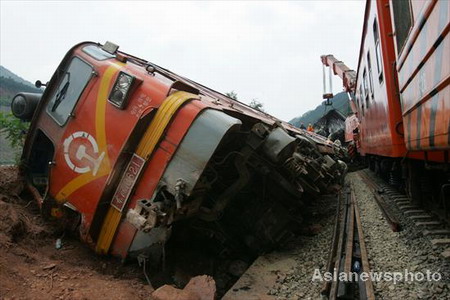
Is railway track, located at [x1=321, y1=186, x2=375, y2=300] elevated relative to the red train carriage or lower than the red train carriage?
lower

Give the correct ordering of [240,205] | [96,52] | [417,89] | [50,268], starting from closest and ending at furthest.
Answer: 1. [417,89]
2. [50,268]
3. [96,52]
4. [240,205]

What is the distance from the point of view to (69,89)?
4.11 meters

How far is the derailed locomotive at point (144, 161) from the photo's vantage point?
3.29 meters

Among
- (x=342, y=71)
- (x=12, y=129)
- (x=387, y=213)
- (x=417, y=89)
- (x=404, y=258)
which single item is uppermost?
(x=342, y=71)

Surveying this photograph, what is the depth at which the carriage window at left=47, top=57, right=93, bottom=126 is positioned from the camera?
4008mm

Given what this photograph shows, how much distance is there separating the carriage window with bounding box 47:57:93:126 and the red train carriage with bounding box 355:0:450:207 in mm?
3250

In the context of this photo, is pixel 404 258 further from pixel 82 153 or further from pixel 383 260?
pixel 82 153

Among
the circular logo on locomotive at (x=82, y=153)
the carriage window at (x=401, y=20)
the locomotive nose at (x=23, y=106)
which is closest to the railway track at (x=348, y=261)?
the carriage window at (x=401, y=20)

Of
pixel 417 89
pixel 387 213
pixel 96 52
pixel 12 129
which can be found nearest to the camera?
pixel 417 89

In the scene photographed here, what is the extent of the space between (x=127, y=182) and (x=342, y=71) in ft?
57.7

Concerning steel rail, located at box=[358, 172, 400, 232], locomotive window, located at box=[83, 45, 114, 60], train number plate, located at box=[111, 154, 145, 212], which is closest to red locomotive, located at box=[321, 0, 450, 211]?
steel rail, located at box=[358, 172, 400, 232]

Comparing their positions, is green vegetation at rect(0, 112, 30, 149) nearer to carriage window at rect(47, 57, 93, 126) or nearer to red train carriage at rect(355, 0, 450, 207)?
carriage window at rect(47, 57, 93, 126)

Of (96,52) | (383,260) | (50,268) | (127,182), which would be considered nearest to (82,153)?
(127,182)

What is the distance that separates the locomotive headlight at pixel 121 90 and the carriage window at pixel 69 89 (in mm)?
503
